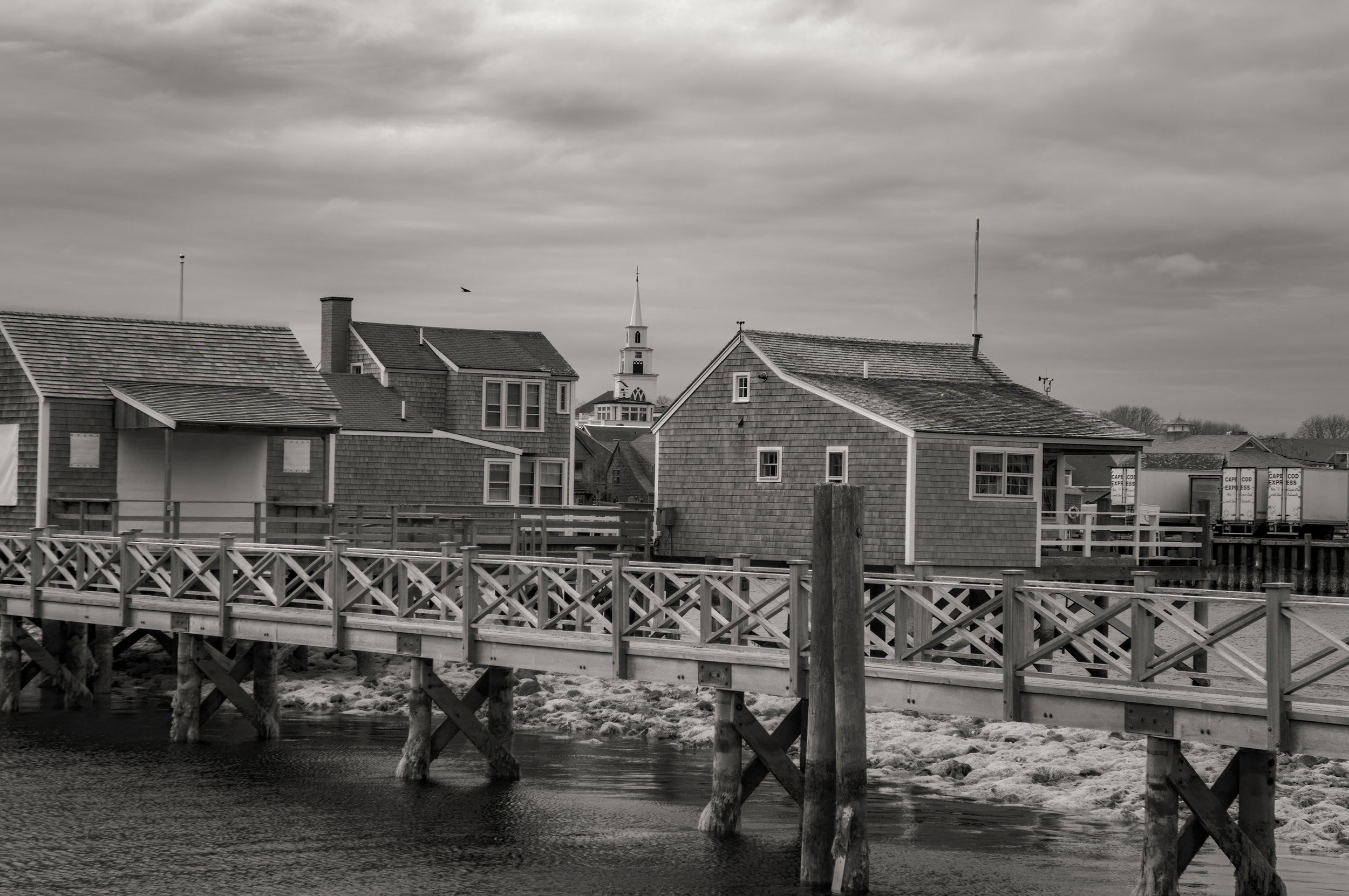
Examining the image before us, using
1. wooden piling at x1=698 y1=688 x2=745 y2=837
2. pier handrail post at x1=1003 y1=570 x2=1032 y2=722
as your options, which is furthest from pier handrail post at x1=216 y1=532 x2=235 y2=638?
pier handrail post at x1=1003 y1=570 x2=1032 y2=722

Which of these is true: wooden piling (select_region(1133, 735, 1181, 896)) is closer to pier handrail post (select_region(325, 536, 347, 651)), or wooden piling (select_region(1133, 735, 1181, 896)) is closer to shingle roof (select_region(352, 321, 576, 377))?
pier handrail post (select_region(325, 536, 347, 651))

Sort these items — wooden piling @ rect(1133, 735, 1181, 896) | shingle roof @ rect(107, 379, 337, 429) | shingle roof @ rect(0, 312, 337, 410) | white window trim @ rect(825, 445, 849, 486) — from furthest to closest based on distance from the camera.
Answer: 1. white window trim @ rect(825, 445, 849, 486)
2. shingle roof @ rect(0, 312, 337, 410)
3. shingle roof @ rect(107, 379, 337, 429)
4. wooden piling @ rect(1133, 735, 1181, 896)

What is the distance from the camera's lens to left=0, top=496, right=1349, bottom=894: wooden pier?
12.3 meters

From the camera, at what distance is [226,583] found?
66.4 ft

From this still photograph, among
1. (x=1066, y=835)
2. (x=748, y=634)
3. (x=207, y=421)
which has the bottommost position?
(x=1066, y=835)

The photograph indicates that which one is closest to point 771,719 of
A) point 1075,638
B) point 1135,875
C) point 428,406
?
point 1135,875

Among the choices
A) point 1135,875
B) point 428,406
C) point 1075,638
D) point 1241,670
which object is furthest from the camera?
point 428,406

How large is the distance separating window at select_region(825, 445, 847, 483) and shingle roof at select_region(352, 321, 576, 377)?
1380cm

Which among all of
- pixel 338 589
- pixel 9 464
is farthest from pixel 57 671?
pixel 338 589

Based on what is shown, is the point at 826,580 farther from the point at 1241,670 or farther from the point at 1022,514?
the point at 1022,514

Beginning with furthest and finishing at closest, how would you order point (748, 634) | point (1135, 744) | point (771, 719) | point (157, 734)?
point (771, 719) → point (157, 734) → point (1135, 744) → point (748, 634)

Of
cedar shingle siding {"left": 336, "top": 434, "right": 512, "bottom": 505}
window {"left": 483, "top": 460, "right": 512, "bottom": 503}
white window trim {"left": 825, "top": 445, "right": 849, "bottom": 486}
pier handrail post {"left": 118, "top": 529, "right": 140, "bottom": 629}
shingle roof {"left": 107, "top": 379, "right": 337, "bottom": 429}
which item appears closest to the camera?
pier handrail post {"left": 118, "top": 529, "right": 140, "bottom": 629}

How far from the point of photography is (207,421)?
2683 centimetres

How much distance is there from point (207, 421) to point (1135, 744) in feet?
51.1
